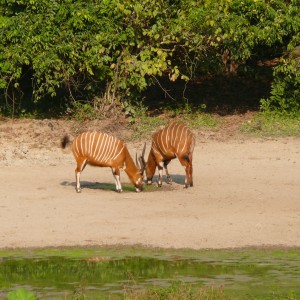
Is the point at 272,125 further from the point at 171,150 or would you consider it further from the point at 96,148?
the point at 96,148

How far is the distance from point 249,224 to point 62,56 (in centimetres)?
811

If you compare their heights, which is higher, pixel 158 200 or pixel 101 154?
pixel 101 154

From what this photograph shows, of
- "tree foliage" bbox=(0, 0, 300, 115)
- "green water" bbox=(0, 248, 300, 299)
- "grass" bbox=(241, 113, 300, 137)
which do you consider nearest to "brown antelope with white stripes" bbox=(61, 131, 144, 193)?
"green water" bbox=(0, 248, 300, 299)

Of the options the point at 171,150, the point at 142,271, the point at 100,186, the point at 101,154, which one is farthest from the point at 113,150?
the point at 142,271

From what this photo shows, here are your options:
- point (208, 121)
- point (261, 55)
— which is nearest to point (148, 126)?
point (208, 121)

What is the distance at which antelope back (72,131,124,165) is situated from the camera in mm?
15516

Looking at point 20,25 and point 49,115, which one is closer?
point 20,25

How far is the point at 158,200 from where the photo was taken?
48.8ft

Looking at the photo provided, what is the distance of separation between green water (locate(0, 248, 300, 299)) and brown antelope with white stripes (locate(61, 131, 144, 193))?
3.67 meters

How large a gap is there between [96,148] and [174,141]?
137 centimetres

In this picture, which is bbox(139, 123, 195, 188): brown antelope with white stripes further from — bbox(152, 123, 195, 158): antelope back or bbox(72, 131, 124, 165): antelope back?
bbox(72, 131, 124, 165): antelope back

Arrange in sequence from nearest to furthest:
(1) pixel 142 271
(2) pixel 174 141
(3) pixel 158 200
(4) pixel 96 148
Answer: (1) pixel 142 271 → (3) pixel 158 200 → (4) pixel 96 148 → (2) pixel 174 141

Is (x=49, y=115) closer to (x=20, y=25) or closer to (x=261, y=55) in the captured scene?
(x=20, y=25)

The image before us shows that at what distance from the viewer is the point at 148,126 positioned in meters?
20.3
